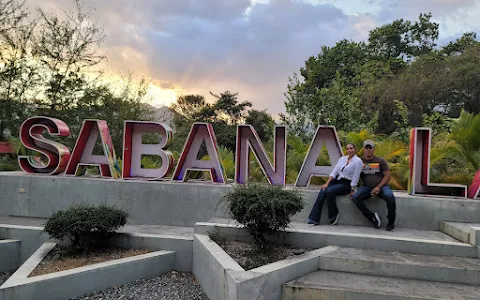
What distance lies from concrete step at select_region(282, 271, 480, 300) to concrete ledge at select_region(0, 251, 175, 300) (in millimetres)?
2515

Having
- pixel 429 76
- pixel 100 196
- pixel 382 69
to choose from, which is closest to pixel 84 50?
pixel 100 196

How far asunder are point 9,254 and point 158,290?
10.9ft

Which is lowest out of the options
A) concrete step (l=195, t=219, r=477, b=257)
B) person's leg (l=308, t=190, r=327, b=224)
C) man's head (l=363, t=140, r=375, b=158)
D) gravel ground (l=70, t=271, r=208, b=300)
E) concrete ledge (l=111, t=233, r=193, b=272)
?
gravel ground (l=70, t=271, r=208, b=300)

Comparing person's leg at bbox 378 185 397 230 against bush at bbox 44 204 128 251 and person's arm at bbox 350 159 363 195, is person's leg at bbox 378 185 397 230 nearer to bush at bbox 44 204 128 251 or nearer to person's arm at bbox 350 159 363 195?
person's arm at bbox 350 159 363 195

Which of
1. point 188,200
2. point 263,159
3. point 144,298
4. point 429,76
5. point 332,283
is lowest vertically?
point 144,298

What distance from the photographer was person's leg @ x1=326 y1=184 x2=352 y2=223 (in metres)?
7.25

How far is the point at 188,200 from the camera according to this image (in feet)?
27.7

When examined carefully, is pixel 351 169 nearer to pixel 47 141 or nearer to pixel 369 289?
pixel 369 289

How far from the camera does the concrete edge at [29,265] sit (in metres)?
5.19

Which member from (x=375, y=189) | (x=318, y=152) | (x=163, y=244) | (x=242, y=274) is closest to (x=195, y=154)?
(x=163, y=244)

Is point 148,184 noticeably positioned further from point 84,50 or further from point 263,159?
point 84,50

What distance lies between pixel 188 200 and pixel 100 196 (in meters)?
2.14

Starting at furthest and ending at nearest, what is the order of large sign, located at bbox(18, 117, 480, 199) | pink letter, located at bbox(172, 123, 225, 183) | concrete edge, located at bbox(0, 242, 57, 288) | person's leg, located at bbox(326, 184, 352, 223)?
pink letter, located at bbox(172, 123, 225, 183)
large sign, located at bbox(18, 117, 480, 199)
person's leg, located at bbox(326, 184, 352, 223)
concrete edge, located at bbox(0, 242, 57, 288)

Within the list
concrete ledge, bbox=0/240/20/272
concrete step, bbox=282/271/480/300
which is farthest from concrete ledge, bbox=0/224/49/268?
concrete step, bbox=282/271/480/300
